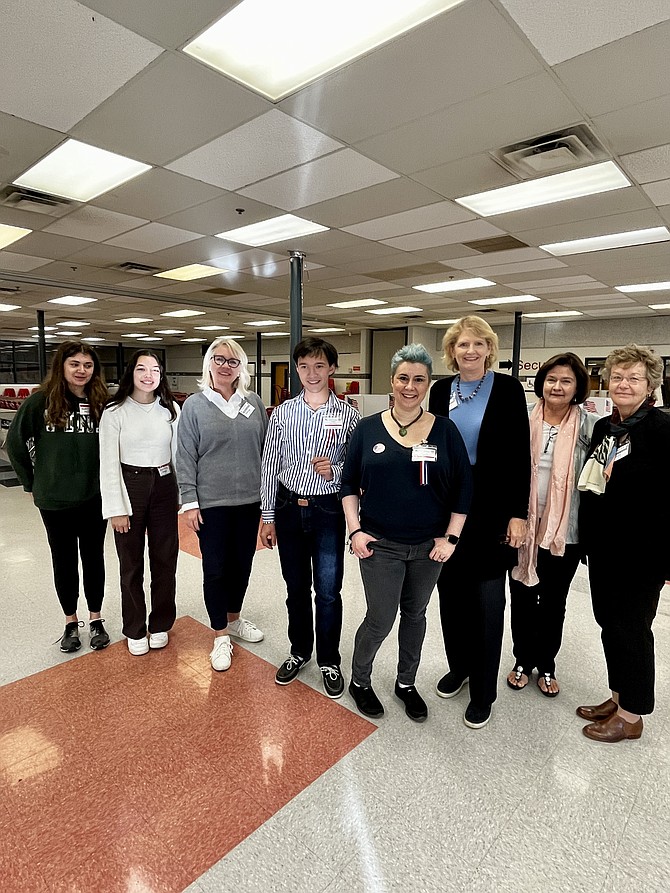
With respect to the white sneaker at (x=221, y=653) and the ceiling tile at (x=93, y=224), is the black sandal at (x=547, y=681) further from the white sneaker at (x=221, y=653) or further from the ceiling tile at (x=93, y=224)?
the ceiling tile at (x=93, y=224)

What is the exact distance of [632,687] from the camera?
2.00 m

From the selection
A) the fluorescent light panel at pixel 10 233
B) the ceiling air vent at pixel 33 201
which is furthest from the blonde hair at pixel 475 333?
the fluorescent light panel at pixel 10 233

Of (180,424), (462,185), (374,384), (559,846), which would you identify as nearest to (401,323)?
(374,384)

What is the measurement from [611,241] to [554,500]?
3.83 metres

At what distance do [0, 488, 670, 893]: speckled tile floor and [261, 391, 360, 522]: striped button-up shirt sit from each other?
921mm

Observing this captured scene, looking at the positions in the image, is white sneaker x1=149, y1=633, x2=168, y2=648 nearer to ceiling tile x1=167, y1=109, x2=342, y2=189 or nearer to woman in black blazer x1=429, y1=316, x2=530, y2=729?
→ woman in black blazer x1=429, y1=316, x2=530, y2=729

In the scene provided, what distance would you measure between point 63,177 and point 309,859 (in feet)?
12.8

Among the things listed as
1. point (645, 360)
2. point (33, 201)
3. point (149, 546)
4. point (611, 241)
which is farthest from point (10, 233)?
point (611, 241)

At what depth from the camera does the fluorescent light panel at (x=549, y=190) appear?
3.25m

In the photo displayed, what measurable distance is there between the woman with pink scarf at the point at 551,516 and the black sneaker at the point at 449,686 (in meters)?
0.27

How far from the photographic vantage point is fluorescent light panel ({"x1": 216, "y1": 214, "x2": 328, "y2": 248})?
4285mm

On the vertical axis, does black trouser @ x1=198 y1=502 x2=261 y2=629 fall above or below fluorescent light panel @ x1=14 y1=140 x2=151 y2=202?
below

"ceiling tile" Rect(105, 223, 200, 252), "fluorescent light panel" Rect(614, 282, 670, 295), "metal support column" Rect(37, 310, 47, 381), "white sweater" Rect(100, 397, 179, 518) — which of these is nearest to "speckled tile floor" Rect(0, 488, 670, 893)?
"white sweater" Rect(100, 397, 179, 518)

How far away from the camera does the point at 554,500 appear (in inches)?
86.2
